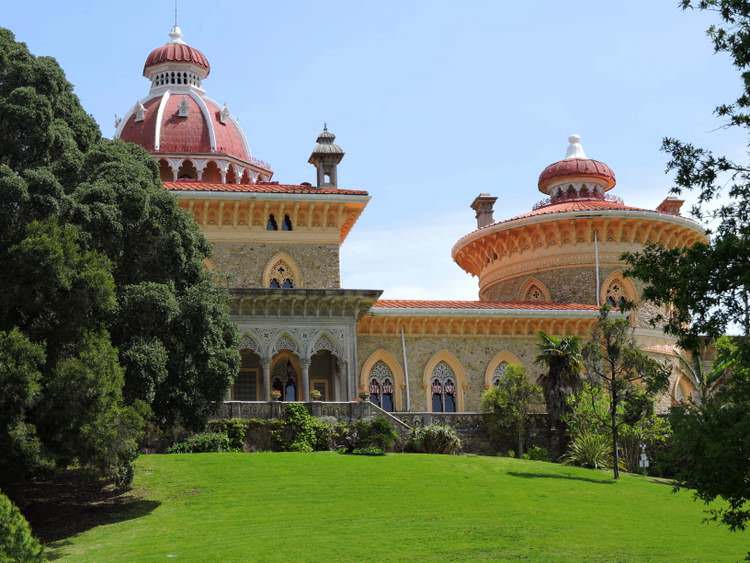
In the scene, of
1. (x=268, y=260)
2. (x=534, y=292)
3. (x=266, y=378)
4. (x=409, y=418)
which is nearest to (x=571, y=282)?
(x=534, y=292)

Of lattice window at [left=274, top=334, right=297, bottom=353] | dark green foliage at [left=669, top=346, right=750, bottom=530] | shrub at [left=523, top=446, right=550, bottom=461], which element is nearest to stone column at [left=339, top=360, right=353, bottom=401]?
lattice window at [left=274, top=334, right=297, bottom=353]

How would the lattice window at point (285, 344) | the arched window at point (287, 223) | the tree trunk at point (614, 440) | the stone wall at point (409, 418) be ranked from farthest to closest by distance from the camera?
1. the arched window at point (287, 223)
2. the lattice window at point (285, 344)
3. the stone wall at point (409, 418)
4. the tree trunk at point (614, 440)

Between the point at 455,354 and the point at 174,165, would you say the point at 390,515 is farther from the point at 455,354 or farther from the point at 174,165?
the point at 174,165

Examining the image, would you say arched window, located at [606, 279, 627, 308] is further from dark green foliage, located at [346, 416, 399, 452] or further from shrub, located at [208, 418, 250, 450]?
shrub, located at [208, 418, 250, 450]

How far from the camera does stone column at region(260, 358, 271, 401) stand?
42.2 meters

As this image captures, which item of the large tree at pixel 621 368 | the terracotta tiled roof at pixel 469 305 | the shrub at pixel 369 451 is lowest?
the shrub at pixel 369 451

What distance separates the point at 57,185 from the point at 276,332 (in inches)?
680

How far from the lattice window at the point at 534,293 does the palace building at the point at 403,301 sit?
2.0 inches

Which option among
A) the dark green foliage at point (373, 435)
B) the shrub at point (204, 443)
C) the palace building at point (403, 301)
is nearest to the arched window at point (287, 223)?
the palace building at point (403, 301)

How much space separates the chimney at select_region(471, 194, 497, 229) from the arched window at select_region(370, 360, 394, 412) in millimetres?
14524

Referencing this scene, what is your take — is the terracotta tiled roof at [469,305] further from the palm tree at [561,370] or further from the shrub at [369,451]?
the shrub at [369,451]

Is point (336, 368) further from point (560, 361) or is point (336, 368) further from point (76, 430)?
point (76, 430)

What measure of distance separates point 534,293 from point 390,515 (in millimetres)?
28375

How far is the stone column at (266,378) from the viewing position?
42219mm
